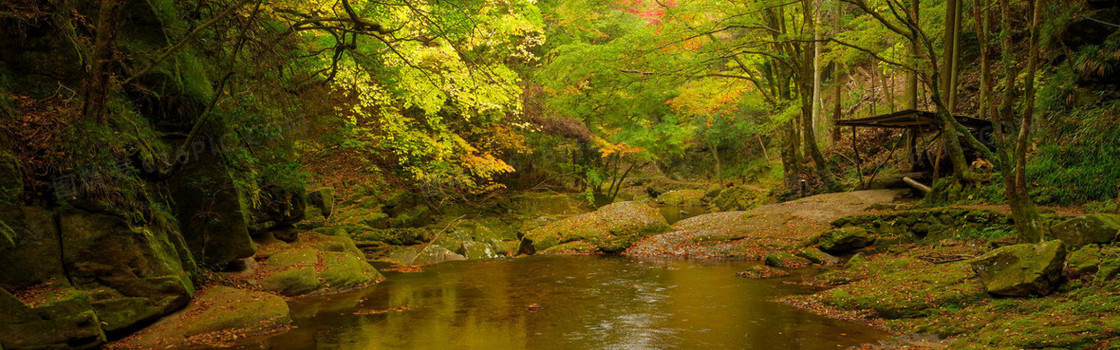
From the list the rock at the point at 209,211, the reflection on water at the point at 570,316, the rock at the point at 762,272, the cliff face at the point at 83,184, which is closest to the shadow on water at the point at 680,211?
the rock at the point at 762,272

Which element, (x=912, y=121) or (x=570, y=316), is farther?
(x=912, y=121)

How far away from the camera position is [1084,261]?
20.3ft

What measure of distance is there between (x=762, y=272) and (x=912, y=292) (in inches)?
142

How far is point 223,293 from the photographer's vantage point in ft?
23.8

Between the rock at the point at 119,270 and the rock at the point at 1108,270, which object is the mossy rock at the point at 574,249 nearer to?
the rock at the point at 119,270

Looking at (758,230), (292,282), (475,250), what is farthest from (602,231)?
(292,282)

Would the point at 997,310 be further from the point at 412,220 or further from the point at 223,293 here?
the point at 412,220

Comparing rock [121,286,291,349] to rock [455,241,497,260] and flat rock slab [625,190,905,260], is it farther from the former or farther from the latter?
flat rock slab [625,190,905,260]

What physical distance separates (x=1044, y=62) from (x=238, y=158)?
643 inches

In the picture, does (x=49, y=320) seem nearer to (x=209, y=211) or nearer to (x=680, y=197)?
(x=209, y=211)

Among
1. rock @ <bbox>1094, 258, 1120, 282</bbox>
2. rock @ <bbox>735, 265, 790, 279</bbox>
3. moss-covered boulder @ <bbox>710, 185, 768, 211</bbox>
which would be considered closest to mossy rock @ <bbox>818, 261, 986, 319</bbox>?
rock @ <bbox>1094, 258, 1120, 282</bbox>

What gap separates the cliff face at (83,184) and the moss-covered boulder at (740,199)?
1897 cm

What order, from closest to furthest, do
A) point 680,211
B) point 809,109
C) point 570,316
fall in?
point 570,316 < point 809,109 < point 680,211

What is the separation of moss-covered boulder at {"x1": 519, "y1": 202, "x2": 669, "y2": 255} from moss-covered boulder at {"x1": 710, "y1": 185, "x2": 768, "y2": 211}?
6.78 m
